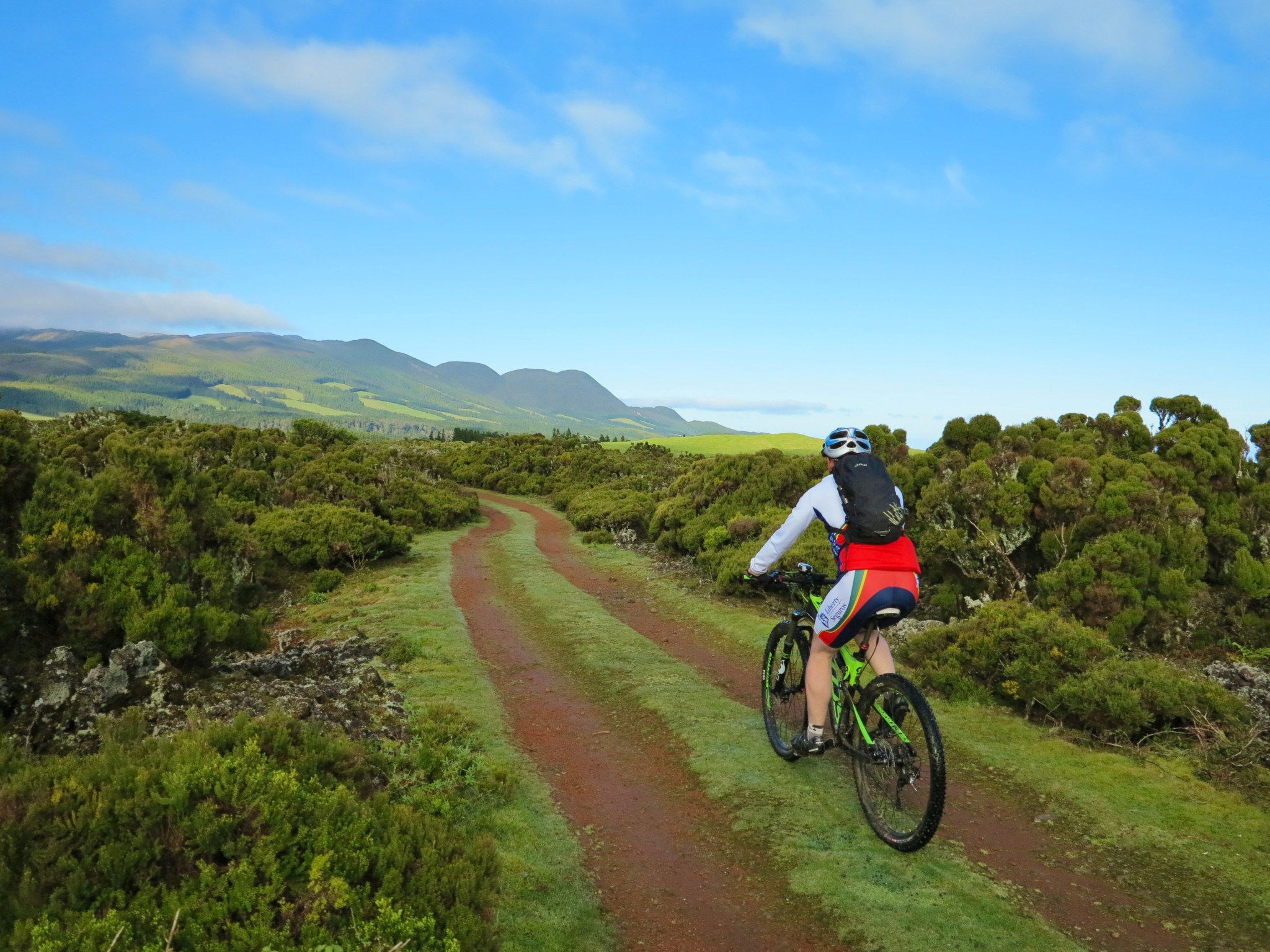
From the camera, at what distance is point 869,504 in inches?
232

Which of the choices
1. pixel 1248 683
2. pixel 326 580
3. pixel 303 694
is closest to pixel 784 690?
pixel 303 694

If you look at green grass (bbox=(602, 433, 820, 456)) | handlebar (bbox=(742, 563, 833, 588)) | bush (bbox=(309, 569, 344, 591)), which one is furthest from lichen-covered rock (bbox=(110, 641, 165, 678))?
green grass (bbox=(602, 433, 820, 456))

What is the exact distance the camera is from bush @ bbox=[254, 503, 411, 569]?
66.1ft

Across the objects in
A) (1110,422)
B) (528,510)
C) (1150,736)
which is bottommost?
(528,510)

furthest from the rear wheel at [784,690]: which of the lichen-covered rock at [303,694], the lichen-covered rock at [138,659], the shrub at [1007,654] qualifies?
the lichen-covered rock at [138,659]

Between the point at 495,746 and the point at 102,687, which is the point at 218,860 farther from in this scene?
the point at 102,687

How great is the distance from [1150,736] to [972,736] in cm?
173

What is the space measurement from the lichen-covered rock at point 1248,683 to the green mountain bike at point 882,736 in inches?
161

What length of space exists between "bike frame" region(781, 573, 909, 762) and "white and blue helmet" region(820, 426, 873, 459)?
1318 millimetres

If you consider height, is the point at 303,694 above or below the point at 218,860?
below

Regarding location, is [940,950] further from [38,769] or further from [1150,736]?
[38,769]

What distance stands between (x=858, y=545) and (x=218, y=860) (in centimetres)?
470

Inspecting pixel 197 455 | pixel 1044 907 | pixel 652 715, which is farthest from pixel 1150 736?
pixel 197 455

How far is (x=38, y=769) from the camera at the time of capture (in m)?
3.92
